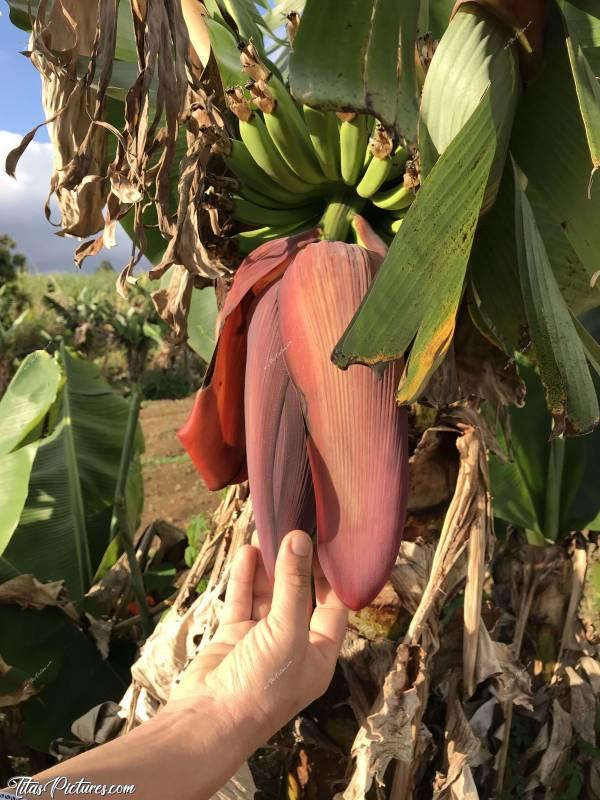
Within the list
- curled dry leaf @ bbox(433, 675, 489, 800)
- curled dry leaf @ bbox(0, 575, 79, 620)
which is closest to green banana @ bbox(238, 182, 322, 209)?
curled dry leaf @ bbox(433, 675, 489, 800)

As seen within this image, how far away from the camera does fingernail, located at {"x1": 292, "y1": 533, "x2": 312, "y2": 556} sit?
479mm

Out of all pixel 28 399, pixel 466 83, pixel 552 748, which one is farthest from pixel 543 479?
pixel 28 399

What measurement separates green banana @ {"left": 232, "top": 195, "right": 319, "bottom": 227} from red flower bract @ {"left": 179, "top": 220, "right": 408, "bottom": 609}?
0.10 m

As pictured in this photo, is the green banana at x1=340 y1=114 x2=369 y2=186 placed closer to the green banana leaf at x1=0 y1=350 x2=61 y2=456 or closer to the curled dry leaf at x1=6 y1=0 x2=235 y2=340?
the curled dry leaf at x1=6 y1=0 x2=235 y2=340

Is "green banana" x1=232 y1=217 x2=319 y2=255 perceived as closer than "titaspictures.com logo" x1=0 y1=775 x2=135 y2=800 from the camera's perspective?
No

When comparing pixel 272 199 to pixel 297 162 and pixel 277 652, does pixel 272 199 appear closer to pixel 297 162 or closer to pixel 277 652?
pixel 297 162

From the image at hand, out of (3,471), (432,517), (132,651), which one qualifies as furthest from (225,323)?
(132,651)

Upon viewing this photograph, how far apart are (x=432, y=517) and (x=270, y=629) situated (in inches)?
11.2

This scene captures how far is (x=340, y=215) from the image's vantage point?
60cm

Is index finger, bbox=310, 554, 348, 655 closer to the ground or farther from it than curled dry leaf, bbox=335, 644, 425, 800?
farther from it

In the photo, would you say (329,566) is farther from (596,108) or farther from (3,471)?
(3,471)

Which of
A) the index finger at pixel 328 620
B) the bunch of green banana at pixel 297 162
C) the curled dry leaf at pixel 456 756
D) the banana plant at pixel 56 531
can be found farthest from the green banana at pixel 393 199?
the banana plant at pixel 56 531

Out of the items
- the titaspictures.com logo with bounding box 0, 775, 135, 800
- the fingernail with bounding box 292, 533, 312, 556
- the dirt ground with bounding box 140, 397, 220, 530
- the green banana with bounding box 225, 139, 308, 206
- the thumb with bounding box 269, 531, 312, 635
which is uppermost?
the green banana with bounding box 225, 139, 308, 206

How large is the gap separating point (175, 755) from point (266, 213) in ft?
1.65
